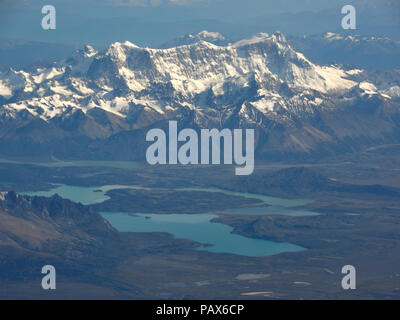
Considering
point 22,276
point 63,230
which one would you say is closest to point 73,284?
point 22,276

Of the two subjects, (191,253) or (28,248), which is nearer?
(28,248)

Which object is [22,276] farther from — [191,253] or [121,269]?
[191,253]

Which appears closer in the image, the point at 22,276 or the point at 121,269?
the point at 22,276

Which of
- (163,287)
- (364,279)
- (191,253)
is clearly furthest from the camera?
(191,253)

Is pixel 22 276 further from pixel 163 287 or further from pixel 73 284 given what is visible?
pixel 163 287
